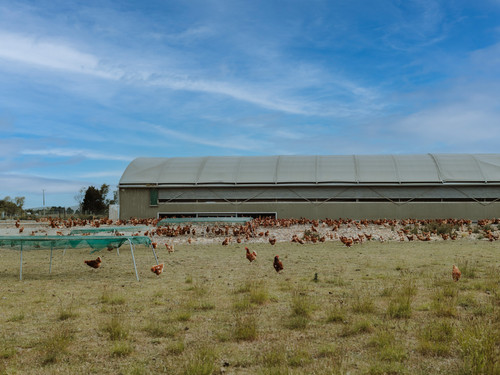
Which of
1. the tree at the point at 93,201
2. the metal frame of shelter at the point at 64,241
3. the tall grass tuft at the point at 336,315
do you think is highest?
the tree at the point at 93,201

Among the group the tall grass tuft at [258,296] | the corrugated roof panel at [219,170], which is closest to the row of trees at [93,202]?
the corrugated roof panel at [219,170]

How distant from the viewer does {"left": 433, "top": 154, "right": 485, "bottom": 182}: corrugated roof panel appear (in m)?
35.1

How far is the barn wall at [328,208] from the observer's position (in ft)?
114

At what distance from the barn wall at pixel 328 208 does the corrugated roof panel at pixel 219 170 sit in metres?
1.93

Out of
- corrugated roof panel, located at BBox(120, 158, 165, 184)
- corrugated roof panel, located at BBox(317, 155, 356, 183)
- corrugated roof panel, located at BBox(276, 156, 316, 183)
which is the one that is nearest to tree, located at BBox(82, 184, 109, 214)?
corrugated roof panel, located at BBox(120, 158, 165, 184)

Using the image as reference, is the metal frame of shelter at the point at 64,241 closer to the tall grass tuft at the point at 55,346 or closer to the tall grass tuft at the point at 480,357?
the tall grass tuft at the point at 55,346

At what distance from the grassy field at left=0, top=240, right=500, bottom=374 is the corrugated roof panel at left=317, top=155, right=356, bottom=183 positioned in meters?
22.6

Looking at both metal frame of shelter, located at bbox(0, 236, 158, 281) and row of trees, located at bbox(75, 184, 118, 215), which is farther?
row of trees, located at bbox(75, 184, 118, 215)

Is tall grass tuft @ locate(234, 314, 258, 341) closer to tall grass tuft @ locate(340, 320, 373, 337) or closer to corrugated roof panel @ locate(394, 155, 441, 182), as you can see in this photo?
tall grass tuft @ locate(340, 320, 373, 337)

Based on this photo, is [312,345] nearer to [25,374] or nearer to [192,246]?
[25,374]

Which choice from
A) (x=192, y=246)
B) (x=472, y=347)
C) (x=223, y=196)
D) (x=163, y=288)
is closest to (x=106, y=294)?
(x=163, y=288)

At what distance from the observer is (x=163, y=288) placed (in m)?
10.2

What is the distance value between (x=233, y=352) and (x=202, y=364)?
0.77 meters

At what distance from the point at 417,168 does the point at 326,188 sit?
24.8 feet
